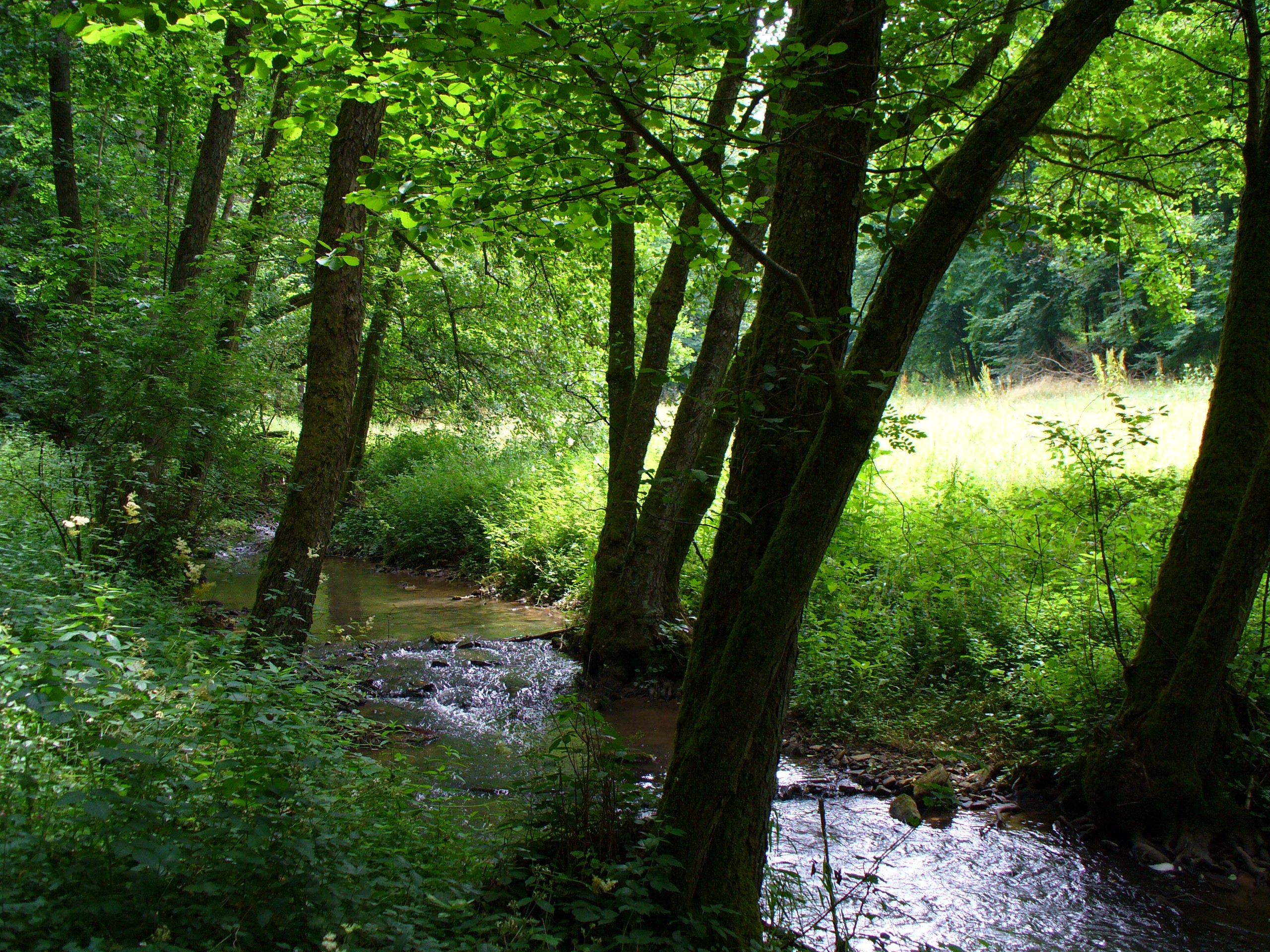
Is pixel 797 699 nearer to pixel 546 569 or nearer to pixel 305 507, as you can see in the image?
pixel 305 507

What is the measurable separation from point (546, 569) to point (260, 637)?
278 inches

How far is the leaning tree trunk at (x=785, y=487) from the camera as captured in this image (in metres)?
2.69

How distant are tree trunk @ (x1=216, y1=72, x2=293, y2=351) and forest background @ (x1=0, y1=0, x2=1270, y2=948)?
0.14m

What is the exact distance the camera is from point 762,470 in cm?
311

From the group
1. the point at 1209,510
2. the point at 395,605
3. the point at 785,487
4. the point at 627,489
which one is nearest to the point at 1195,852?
the point at 1209,510

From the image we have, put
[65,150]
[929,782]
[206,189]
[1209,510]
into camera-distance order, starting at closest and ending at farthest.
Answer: [1209,510] → [929,782] → [206,189] → [65,150]

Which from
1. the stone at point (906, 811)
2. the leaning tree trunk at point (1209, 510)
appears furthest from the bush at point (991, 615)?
the stone at point (906, 811)

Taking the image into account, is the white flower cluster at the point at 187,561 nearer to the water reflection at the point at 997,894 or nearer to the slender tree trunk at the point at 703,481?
the slender tree trunk at the point at 703,481

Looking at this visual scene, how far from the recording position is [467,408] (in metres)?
13.6

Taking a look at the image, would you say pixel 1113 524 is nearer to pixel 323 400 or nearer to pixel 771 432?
pixel 771 432

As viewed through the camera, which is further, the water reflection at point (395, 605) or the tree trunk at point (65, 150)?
the tree trunk at point (65, 150)

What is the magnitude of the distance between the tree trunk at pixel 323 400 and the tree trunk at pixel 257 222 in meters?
3.62

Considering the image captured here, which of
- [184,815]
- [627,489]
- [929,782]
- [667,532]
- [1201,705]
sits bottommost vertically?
[929,782]

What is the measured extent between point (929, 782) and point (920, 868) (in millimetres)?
1007
